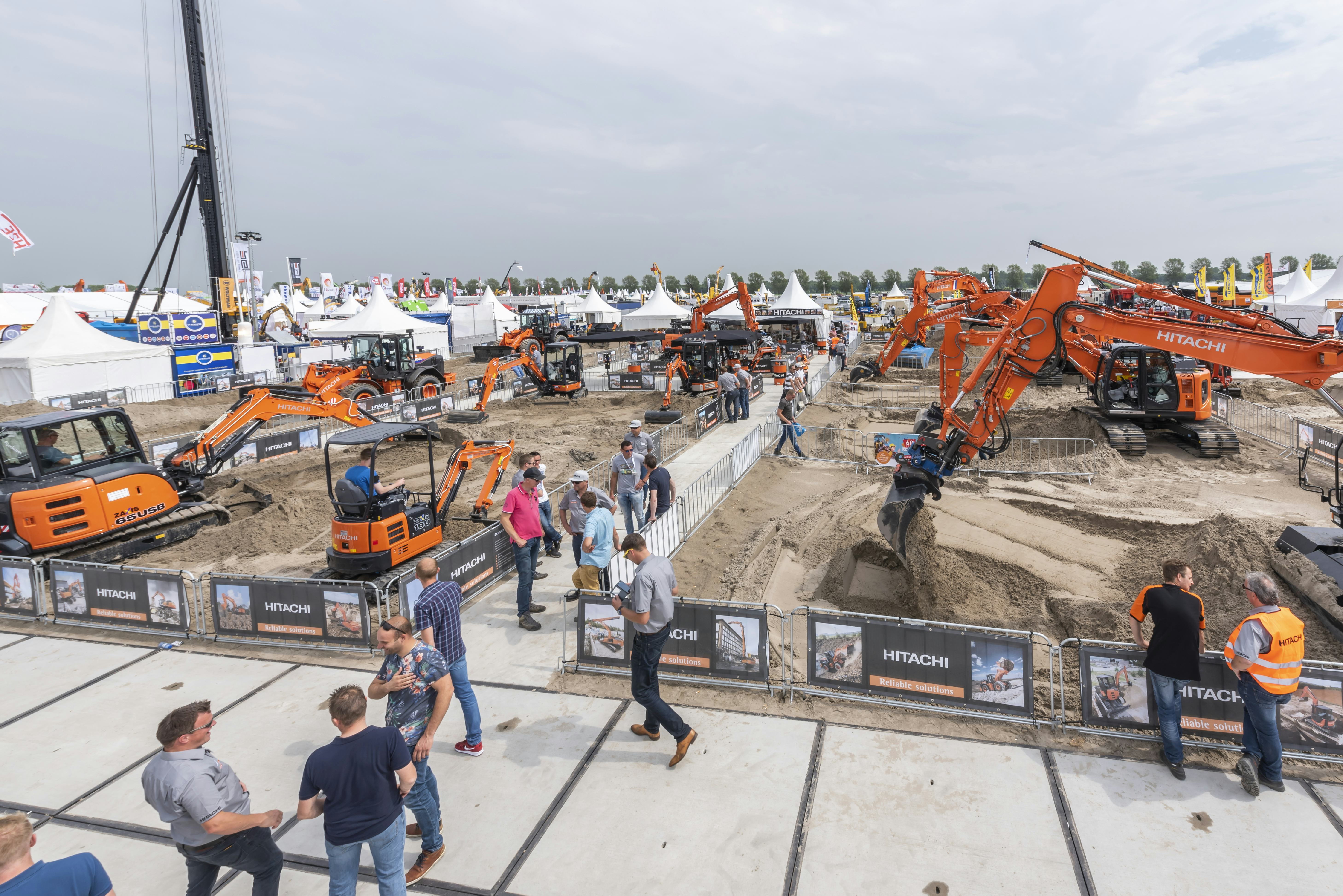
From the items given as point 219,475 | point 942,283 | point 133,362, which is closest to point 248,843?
point 219,475

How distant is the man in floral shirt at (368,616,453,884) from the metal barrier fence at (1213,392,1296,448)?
20.9 meters

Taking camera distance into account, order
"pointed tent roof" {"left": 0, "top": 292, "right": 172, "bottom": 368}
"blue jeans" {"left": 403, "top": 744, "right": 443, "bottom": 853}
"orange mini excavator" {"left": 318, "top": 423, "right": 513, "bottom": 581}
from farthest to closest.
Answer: "pointed tent roof" {"left": 0, "top": 292, "right": 172, "bottom": 368} < "orange mini excavator" {"left": 318, "top": 423, "right": 513, "bottom": 581} < "blue jeans" {"left": 403, "top": 744, "right": 443, "bottom": 853}

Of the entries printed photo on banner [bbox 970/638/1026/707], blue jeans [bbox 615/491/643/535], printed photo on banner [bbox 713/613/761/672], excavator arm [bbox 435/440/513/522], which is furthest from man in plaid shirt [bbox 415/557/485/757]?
excavator arm [bbox 435/440/513/522]

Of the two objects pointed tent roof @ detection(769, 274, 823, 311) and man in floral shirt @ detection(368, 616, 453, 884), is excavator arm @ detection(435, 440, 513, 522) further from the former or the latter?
pointed tent roof @ detection(769, 274, 823, 311)

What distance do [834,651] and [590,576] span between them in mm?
2943

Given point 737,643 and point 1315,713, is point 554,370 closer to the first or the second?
point 737,643

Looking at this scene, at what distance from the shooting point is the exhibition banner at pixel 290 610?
847 cm

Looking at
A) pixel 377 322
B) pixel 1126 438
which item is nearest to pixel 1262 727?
pixel 1126 438

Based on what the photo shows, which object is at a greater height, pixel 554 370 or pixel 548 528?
pixel 554 370

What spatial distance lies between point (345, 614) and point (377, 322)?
100 ft

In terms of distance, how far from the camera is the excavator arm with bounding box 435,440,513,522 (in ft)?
37.8

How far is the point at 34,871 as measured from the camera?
10.6ft

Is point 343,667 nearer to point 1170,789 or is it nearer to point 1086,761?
point 1086,761

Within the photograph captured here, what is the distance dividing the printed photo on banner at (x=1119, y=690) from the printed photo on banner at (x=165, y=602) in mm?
10108
